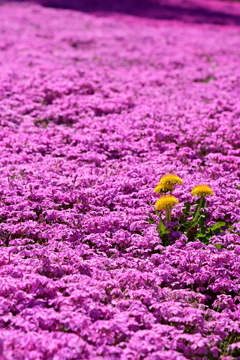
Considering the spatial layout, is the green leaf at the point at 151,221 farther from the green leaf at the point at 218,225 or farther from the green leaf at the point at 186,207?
the green leaf at the point at 218,225

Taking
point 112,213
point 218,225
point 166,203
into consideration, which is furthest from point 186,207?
point 112,213

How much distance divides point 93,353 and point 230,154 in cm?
643

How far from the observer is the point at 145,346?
486cm

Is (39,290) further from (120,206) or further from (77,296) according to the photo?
(120,206)

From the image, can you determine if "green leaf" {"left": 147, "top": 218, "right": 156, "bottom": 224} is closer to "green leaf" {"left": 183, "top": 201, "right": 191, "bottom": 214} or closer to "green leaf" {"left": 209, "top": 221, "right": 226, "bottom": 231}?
"green leaf" {"left": 183, "top": 201, "right": 191, "bottom": 214}

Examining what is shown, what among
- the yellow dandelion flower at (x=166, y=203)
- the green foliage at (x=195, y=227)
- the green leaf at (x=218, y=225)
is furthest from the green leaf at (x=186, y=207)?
the yellow dandelion flower at (x=166, y=203)

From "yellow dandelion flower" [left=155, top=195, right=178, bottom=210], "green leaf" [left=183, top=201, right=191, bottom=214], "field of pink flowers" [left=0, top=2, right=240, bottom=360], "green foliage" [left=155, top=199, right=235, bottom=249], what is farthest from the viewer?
"green leaf" [left=183, top=201, right=191, bottom=214]

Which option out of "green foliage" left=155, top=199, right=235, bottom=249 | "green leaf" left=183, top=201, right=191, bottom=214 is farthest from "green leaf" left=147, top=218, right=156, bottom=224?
"green leaf" left=183, top=201, right=191, bottom=214

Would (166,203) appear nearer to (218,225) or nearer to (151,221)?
(151,221)

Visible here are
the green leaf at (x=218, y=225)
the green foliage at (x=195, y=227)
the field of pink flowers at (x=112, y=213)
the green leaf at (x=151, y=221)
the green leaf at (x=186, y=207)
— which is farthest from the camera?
the green leaf at (x=186, y=207)

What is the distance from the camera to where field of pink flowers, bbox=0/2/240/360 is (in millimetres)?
5160

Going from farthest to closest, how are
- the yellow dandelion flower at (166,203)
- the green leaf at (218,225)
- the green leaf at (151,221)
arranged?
the green leaf at (151,221) → the green leaf at (218,225) → the yellow dandelion flower at (166,203)

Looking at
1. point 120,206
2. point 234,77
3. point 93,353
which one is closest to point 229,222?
point 120,206

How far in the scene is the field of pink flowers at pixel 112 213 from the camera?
5160 mm
